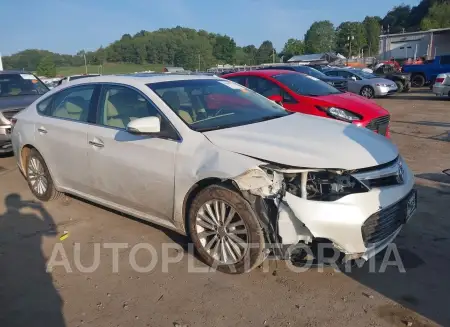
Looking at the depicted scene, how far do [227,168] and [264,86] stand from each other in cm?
470

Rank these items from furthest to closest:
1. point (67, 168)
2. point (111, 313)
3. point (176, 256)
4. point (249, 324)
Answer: point (67, 168)
point (176, 256)
point (111, 313)
point (249, 324)

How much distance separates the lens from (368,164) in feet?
10.1

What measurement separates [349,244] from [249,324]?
92cm

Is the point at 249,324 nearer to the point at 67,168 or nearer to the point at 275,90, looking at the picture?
the point at 67,168

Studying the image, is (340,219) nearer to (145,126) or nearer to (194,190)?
(194,190)

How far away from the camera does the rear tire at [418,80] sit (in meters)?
22.8

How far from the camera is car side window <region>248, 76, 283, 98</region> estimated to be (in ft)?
24.2

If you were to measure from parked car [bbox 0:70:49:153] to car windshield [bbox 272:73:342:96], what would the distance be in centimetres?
500

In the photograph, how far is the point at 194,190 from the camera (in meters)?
3.43

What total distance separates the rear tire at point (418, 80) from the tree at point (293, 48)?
297 ft

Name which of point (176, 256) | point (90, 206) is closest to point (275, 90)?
point (90, 206)

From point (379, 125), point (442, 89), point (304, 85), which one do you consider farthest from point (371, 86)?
point (379, 125)

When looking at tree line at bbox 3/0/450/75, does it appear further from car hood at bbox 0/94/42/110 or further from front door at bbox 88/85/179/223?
front door at bbox 88/85/179/223

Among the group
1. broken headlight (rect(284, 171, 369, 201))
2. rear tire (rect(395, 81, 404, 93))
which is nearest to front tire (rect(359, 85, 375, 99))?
rear tire (rect(395, 81, 404, 93))
